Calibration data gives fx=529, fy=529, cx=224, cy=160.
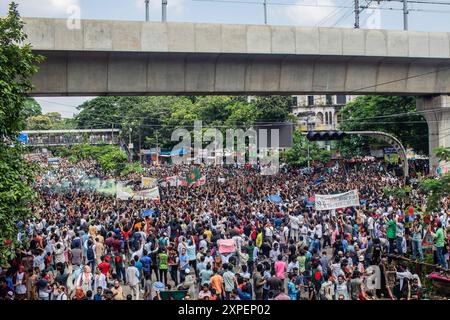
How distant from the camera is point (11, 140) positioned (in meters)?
10.3

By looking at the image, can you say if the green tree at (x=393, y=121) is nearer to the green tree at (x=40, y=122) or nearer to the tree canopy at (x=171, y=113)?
the tree canopy at (x=171, y=113)

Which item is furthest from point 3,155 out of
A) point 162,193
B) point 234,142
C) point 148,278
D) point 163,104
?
point 163,104

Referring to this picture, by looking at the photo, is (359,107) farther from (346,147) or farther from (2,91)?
(2,91)

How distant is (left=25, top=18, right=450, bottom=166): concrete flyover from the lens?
18.0 metres

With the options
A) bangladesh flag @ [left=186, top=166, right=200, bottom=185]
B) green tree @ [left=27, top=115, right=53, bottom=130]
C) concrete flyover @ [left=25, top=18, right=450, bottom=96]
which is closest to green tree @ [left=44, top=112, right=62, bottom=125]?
green tree @ [left=27, top=115, right=53, bottom=130]

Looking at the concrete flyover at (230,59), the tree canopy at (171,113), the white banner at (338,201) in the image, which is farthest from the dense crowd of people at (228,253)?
the tree canopy at (171,113)

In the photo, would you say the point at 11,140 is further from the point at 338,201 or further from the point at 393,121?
the point at 393,121

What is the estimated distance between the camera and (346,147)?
44438 mm

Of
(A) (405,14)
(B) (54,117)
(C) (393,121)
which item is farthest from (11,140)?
(B) (54,117)

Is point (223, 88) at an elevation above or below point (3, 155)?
above

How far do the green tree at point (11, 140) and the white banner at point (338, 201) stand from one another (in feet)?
31.8

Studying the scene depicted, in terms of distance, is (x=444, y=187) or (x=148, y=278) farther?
(x=444, y=187)

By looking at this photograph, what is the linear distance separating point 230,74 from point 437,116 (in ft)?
33.3

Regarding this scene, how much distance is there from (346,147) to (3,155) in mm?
37443
